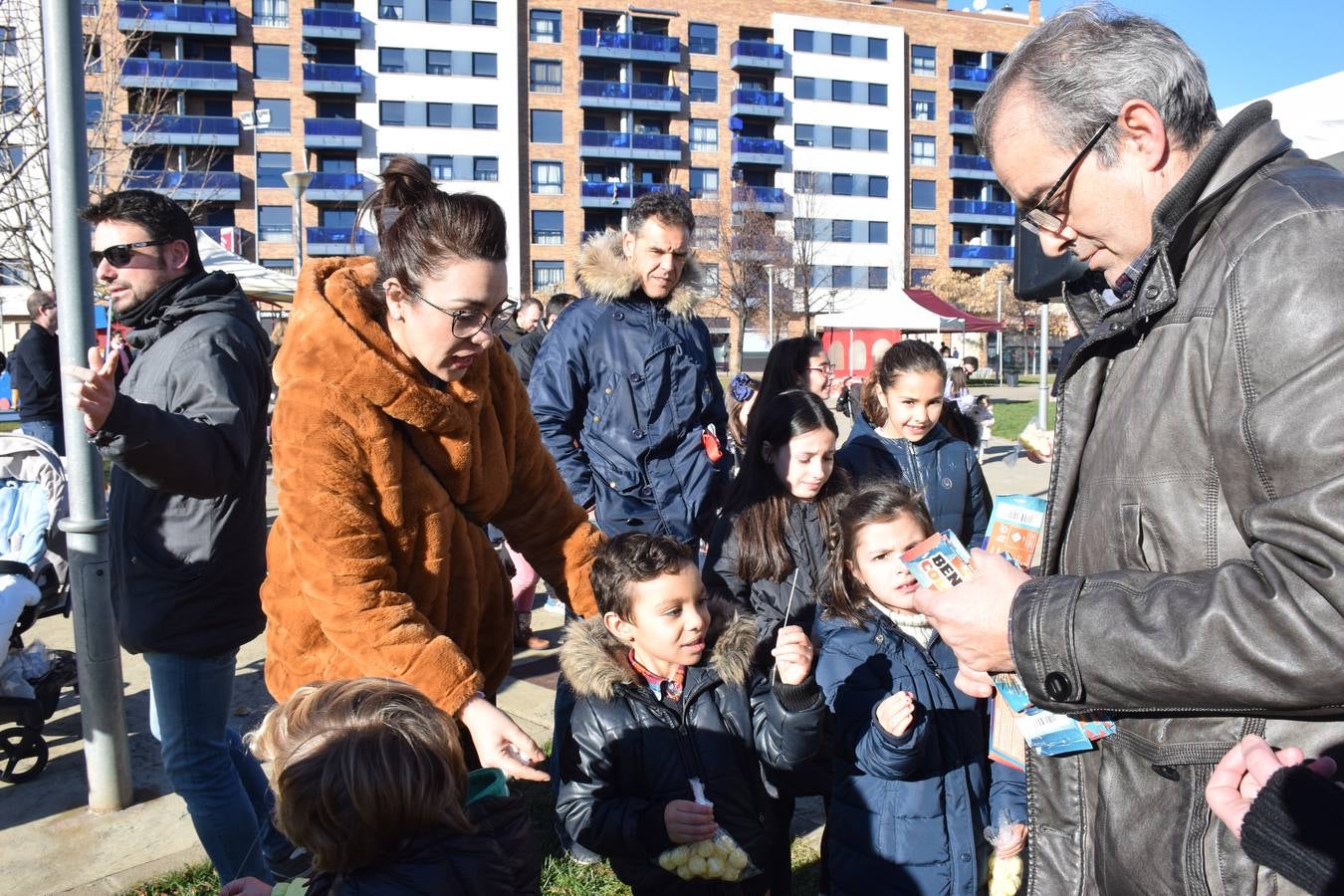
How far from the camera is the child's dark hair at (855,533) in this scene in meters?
3.10

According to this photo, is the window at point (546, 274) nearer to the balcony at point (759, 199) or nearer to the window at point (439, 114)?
the window at point (439, 114)

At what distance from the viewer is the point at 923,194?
6300cm

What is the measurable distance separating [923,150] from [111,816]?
213ft

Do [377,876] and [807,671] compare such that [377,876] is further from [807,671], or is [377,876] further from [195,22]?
[195,22]

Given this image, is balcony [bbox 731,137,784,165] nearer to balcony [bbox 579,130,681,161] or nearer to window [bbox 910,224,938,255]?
balcony [bbox 579,130,681,161]

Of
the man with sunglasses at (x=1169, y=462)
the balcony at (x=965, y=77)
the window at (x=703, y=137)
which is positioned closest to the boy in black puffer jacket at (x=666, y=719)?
the man with sunglasses at (x=1169, y=462)

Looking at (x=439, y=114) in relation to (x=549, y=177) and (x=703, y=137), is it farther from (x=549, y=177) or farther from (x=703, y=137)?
(x=703, y=137)

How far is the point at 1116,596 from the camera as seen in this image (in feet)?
4.97

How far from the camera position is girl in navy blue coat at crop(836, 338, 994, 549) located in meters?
4.43

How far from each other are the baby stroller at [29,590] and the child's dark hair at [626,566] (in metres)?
3.14

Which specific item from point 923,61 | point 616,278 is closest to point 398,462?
point 616,278

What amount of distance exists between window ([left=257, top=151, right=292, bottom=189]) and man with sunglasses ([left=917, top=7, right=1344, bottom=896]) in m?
55.3

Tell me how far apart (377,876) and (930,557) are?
1.18m

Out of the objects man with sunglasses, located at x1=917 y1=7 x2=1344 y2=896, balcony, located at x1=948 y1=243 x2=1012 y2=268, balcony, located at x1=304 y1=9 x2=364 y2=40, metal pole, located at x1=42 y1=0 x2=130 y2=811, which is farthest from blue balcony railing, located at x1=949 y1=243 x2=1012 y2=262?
man with sunglasses, located at x1=917 y1=7 x2=1344 y2=896
